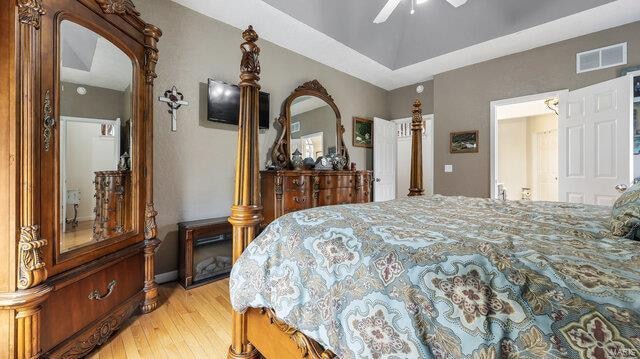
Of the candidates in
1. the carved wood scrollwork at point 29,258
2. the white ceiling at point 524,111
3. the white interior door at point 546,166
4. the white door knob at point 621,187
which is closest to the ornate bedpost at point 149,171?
the carved wood scrollwork at point 29,258

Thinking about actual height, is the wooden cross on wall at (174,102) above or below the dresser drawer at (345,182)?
above

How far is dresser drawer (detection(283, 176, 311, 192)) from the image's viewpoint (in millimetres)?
3029

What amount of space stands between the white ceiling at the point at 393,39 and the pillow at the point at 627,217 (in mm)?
3003

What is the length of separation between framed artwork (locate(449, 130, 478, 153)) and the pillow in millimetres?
3318

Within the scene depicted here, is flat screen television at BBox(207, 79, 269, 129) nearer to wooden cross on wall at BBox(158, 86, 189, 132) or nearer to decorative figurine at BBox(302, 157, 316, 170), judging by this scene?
wooden cross on wall at BBox(158, 86, 189, 132)

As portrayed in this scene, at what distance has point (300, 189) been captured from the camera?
3.14 m

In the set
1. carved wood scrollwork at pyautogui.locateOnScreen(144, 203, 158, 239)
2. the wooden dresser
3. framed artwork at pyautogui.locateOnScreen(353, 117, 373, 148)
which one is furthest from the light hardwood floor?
framed artwork at pyautogui.locateOnScreen(353, 117, 373, 148)

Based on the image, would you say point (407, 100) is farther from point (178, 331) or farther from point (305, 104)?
point (178, 331)

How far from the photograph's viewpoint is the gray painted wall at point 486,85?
3.14 m

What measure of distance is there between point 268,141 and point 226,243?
1364 millimetres

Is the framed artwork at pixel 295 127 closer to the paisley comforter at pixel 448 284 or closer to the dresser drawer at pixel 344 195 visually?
the dresser drawer at pixel 344 195

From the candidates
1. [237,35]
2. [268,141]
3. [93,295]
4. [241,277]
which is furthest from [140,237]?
[237,35]

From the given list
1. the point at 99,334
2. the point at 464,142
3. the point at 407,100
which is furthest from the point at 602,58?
the point at 99,334

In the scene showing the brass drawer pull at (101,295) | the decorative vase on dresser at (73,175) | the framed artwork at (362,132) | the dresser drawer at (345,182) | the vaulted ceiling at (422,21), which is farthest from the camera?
the framed artwork at (362,132)
